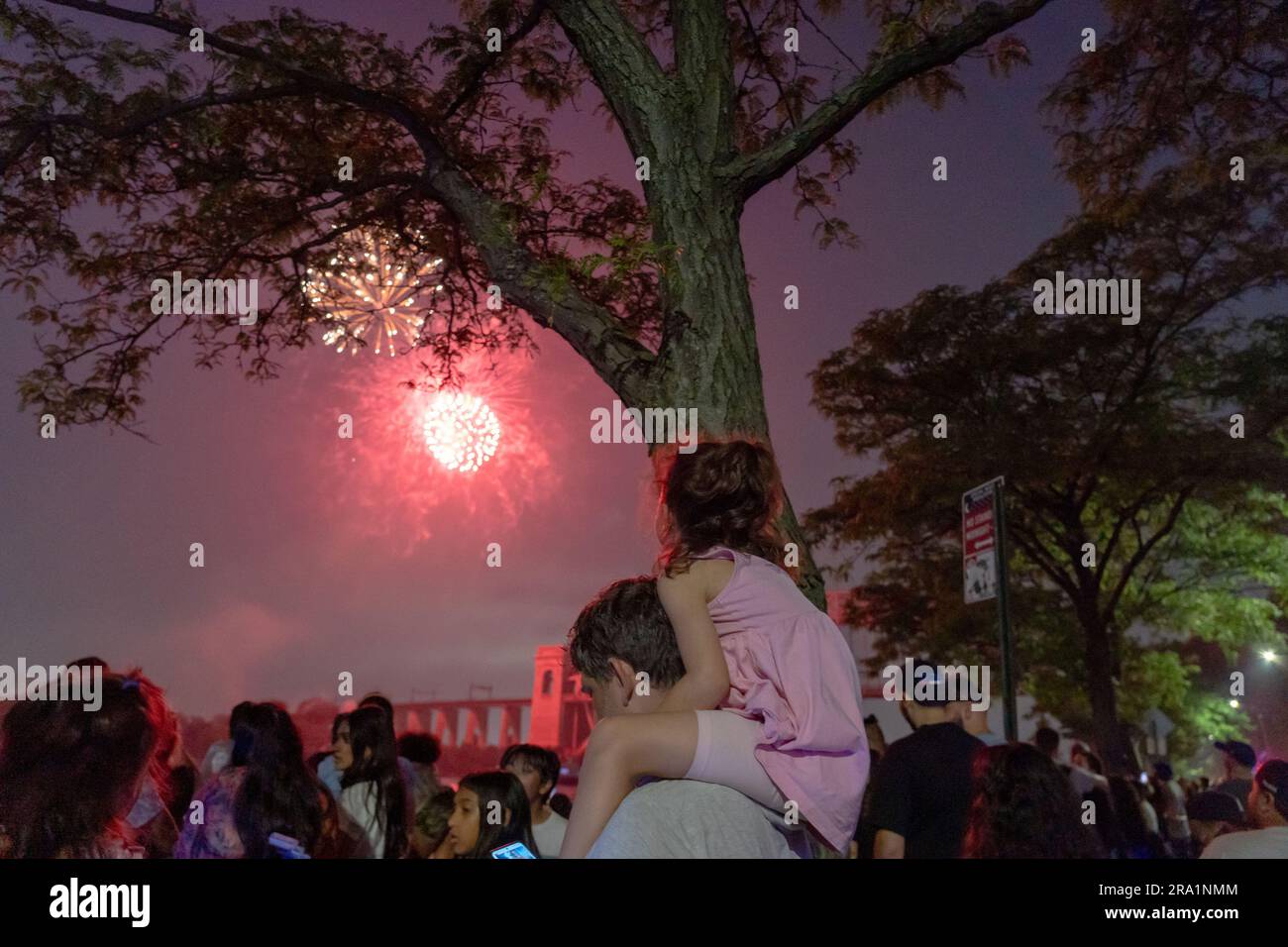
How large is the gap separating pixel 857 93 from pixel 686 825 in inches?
187

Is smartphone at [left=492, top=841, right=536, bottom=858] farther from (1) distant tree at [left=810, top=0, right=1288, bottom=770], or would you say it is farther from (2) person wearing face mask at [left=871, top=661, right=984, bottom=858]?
(1) distant tree at [left=810, top=0, right=1288, bottom=770]

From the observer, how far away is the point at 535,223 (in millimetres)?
8344

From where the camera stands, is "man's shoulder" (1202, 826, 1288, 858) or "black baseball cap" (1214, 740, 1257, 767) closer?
"man's shoulder" (1202, 826, 1288, 858)

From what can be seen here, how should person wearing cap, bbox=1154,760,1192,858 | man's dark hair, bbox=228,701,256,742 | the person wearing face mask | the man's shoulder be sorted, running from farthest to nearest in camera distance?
1. person wearing cap, bbox=1154,760,1192,858
2. man's dark hair, bbox=228,701,256,742
3. the person wearing face mask
4. the man's shoulder

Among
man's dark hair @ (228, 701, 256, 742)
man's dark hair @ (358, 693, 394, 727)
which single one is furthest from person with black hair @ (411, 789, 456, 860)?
man's dark hair @ (228, 701, 256, 742)

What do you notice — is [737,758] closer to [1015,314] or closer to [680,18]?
[680,18]

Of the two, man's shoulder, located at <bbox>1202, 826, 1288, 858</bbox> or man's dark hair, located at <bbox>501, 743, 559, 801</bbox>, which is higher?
man's shoulder, located at <bbox>1202, 826, 1288, 858</bbox>

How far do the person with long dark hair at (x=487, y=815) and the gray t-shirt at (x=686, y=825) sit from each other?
110 inches

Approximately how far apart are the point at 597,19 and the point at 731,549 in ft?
12.6

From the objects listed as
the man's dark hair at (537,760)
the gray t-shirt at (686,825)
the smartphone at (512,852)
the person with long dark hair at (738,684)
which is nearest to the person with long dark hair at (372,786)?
the man's dark hair at (537,760)

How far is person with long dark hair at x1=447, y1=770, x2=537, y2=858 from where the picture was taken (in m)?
4.65

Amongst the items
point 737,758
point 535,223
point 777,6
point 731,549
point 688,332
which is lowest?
point 737,758
